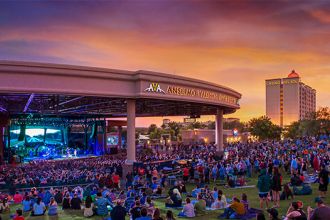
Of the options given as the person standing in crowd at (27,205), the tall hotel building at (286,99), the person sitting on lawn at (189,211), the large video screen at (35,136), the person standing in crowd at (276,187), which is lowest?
the person standing in crowd at (27,205)

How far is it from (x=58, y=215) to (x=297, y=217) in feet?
33.7

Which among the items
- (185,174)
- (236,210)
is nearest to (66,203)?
(236,210)

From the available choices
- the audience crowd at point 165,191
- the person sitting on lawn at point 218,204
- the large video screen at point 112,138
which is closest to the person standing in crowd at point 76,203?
the audience crowd at point 165,191

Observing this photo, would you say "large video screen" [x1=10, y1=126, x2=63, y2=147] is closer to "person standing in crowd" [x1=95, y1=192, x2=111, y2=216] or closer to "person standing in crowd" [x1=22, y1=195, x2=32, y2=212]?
"person standing in crowd" [x1=22, y1=195, x2=32, y2=212]

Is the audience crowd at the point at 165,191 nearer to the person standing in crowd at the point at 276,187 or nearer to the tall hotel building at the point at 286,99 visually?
the person standing in crowd at the point at 276,187

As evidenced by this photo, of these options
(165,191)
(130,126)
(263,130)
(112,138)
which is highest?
(263,130)

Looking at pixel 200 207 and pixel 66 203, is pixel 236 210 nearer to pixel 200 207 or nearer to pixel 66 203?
pixel 200 207

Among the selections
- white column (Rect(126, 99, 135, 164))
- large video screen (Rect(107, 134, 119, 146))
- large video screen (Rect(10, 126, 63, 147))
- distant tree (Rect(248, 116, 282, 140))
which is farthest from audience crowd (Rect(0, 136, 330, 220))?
large video screen (Rect(107, 134, 119, 146))

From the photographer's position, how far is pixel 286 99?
190m

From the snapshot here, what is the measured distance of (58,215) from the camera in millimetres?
15414

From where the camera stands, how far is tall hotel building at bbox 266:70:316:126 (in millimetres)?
187625

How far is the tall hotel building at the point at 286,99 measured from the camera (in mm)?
187625

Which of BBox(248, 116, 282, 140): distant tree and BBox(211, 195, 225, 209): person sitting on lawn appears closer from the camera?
BBox(211, 195, 225, 209): person sitting on lawn

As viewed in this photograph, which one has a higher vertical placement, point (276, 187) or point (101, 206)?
point (276, 187)
